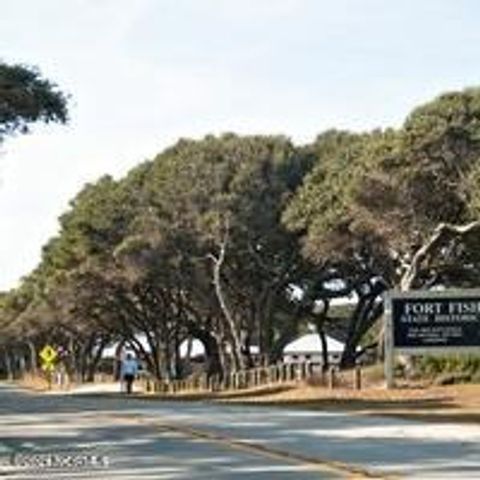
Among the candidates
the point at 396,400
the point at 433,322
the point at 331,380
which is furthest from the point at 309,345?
the point at 396,400

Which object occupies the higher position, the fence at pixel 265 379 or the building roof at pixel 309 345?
the building roof at pixel 309 345

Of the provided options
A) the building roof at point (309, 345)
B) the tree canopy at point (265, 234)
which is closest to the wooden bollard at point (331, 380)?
the tree canopy at point (265, 234)

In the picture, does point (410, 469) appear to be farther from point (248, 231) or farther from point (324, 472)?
point (248, 231)

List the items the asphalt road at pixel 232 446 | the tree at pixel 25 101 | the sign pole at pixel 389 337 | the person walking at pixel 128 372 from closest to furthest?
the asphalt road at pixel 232 446 < the tree at pixel 25 101 < the sign pole at pixel 389 337 < the person walking at pixel 128 372

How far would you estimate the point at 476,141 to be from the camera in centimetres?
4353

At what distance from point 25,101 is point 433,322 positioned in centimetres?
1722

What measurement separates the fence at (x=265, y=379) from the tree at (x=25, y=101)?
18.9m

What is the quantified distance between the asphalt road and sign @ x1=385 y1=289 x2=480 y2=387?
927 cm

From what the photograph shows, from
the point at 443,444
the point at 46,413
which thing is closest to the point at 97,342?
the point at 46,413

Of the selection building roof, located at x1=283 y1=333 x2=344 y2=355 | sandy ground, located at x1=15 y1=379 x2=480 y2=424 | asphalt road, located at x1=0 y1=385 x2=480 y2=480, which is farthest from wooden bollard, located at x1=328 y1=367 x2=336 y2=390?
building roof, located at x1=283 y1=333 x2=344 y2=355

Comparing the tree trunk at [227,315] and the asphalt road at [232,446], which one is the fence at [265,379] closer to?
the tree trunk at [227,315]

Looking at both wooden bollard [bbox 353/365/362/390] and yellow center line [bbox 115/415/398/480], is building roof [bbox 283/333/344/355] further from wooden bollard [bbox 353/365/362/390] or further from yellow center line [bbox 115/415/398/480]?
yellow center line [bbox 115/415/398/480]

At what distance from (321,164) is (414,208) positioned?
12.3 meters

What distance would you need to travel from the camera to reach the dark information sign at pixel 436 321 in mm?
39500
